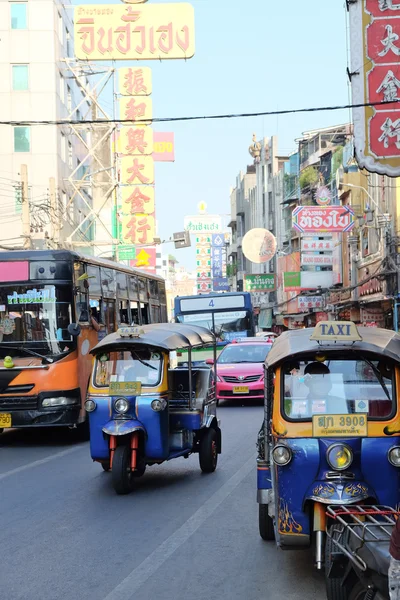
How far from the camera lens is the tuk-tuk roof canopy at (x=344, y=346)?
6625mm

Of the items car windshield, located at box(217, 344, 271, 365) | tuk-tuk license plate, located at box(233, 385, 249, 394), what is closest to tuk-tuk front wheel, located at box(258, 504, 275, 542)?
tuk-tuk license plate, located at box(233, 385, 249, 394)

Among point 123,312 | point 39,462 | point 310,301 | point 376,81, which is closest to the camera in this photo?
point 39,462

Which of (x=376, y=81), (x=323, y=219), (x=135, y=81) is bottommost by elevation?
(x=323, y=219)

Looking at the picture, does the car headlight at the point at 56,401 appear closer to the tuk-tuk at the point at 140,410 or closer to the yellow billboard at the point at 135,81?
the tuk-tuk at the point at 140,410

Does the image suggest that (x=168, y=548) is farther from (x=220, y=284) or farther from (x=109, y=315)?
(x=220, y=284)

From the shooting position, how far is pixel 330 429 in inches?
255

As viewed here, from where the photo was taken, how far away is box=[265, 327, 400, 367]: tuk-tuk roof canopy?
6625 mm

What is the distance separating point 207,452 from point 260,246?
4331 cm

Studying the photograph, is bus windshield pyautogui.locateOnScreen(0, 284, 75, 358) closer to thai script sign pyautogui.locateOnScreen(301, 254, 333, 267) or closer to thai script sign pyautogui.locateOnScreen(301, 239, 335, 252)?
thai script sign pyautogui.locateOnScreen(301, 239, 335, 252)

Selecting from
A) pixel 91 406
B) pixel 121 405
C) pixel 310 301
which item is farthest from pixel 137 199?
pixel 121 405

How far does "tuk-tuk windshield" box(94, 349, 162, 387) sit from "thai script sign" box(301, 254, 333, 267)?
36773 millimetres

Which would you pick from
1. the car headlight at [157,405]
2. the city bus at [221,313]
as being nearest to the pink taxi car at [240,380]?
the city bus at [221,313]

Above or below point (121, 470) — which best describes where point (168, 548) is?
below

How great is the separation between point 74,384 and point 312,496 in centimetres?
963
